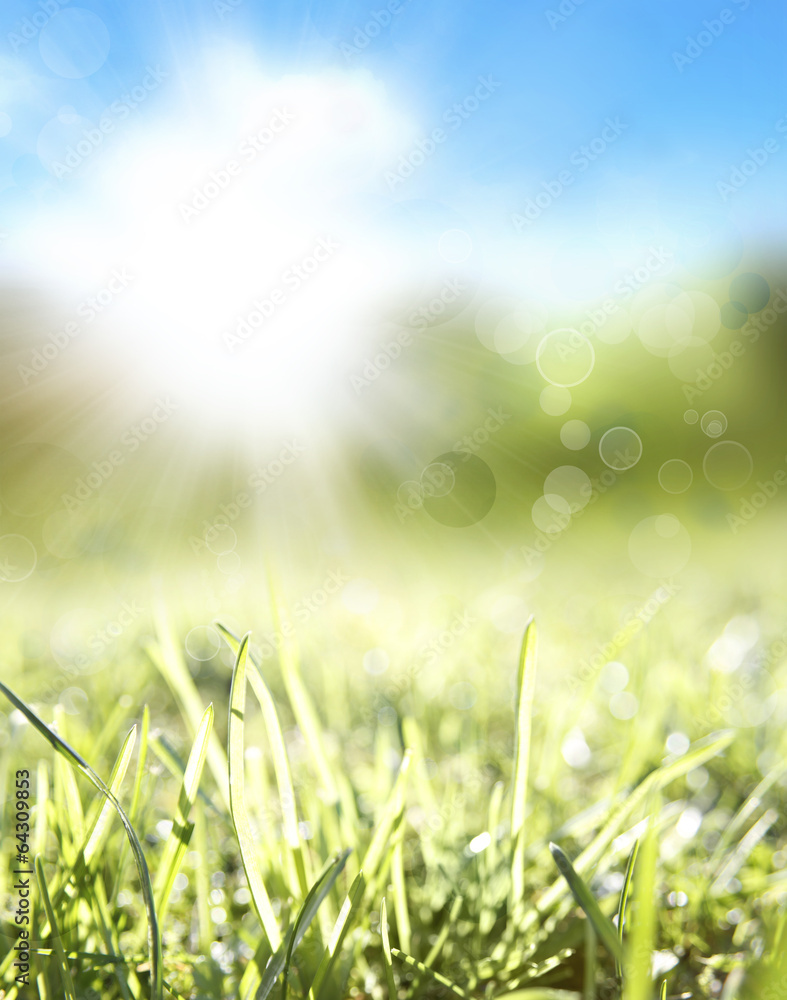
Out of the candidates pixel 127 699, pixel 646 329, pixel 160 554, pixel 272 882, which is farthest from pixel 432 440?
pixel 272 882

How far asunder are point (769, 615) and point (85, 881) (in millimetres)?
1527

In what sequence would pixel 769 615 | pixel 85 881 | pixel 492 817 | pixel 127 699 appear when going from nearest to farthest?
pixel 85 881 → pixel 492 817 → pixel 127 699 → pixel 769 615

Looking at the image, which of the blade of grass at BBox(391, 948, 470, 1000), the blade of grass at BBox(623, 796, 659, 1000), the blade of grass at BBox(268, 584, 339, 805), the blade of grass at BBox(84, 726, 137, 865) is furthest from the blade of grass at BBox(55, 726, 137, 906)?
the blade of grass at BBox(623, 796, 659, 1000)

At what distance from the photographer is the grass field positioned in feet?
1.53

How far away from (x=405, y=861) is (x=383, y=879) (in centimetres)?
22

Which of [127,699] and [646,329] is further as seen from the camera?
[646,329]

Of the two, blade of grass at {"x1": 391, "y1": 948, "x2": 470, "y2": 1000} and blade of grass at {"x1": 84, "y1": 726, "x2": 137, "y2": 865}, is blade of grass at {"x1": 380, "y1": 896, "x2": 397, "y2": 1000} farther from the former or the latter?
blade of grass at {"x1": 84, "y1": 726, "x2": 137, "y2": 865}

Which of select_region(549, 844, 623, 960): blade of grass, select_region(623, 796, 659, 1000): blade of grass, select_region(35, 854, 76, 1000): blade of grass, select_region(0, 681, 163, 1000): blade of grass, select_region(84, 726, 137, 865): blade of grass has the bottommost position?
select_region(35, 854, 76, 1000): blade of grass

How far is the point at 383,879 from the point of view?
568mm

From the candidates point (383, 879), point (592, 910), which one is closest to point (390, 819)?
point (383, 879)

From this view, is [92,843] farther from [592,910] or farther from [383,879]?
[592,910]

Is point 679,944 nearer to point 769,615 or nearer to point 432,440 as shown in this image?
point 769,615

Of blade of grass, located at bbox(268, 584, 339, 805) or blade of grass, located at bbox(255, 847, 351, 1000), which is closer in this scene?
blade of grass, located at bbox(255, 847, 351, 1000)

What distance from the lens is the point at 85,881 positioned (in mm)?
524
